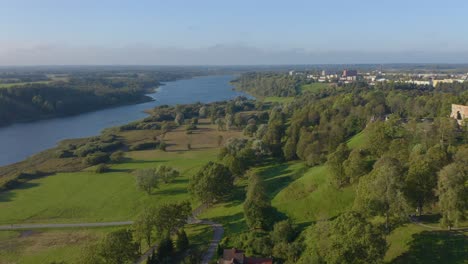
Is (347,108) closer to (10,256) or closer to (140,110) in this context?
(10,256)

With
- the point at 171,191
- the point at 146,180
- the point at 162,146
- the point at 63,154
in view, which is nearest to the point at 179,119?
the point at 162,146

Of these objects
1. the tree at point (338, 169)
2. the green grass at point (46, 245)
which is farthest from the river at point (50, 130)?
the tree at point (338, 169)

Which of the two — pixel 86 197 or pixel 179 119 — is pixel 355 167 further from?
pixel 179 119

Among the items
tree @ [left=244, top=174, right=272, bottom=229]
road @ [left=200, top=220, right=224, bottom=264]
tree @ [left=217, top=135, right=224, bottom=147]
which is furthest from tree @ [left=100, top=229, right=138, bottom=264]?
tree @ [left=217, top=135, right=224, bottom=147]

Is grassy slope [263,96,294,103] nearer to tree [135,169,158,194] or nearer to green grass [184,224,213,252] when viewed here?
tree [135,169,158,194]

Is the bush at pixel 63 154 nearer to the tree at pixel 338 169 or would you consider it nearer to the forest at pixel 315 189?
the forest at pixel 315 189

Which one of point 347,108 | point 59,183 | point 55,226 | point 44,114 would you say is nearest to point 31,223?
point 55,226
